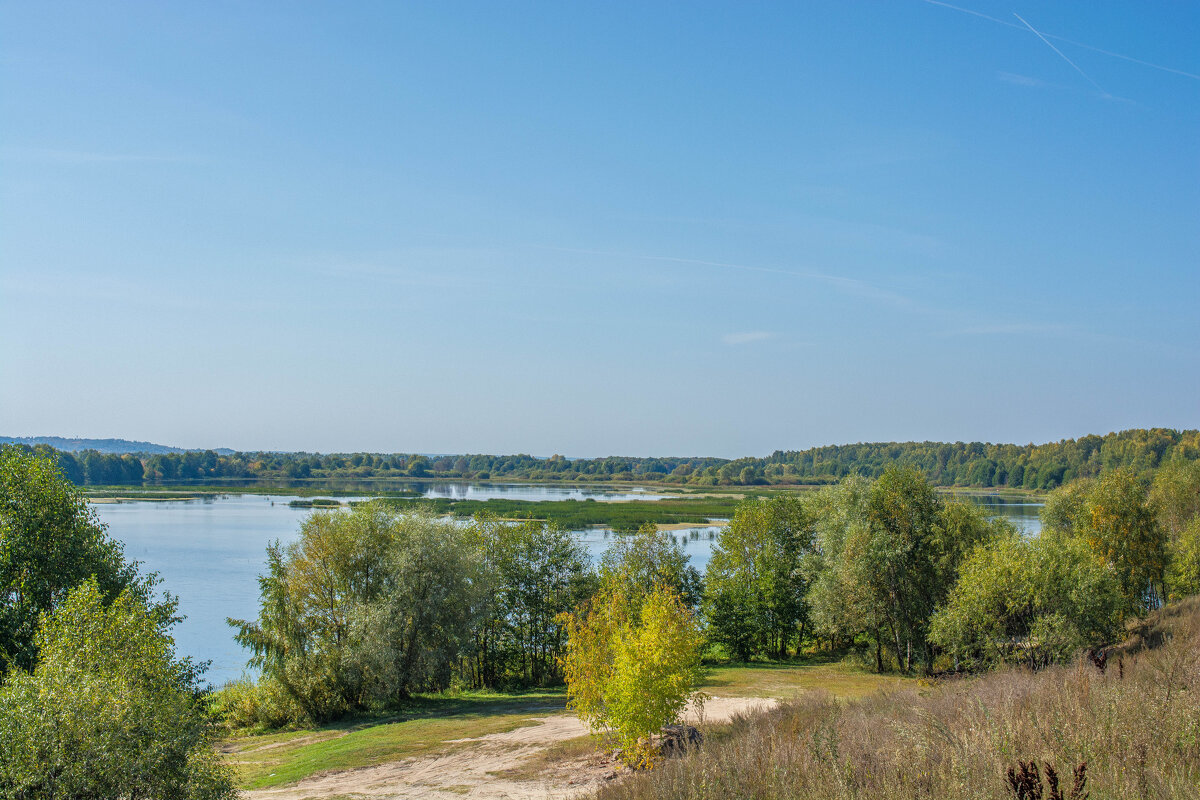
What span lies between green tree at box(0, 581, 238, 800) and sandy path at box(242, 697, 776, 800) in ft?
17.6

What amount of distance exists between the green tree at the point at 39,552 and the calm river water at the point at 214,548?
18263 millimetres

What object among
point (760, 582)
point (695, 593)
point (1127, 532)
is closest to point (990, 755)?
point (760, 582)

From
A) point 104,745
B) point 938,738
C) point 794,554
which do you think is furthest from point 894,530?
point 104,745

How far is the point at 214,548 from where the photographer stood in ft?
212

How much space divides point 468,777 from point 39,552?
14086 mm

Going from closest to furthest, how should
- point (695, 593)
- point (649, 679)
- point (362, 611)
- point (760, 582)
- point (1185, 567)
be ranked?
point (649, 679) → point (362, 611) → point (1185, 567) → point (760, 582) → point (695, 593)

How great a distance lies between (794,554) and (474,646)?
20.9 m

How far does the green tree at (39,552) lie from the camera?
65.6 feet

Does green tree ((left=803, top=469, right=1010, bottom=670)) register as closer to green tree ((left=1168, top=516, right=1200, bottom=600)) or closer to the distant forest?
green tree ((left=1168, top=516, right=1200, bottom=600))

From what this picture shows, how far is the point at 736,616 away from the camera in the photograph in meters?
42.8

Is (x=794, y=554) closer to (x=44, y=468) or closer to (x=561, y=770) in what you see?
(x=561, y=770)

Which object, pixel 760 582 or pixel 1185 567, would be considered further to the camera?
pixel 760 582

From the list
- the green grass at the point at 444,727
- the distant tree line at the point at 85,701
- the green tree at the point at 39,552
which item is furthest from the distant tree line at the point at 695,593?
the green tree at the point at 39,552

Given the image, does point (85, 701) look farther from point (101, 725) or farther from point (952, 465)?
point (952, 465)
